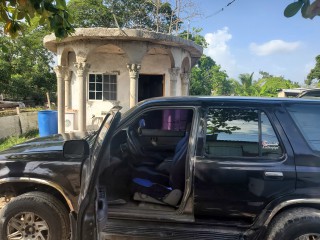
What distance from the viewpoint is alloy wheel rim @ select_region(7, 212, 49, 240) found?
3.11m

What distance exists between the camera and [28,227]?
3113 millimetres

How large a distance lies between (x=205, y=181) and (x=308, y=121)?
1.10 m

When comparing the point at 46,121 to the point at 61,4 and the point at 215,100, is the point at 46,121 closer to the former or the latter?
the point at 61,4

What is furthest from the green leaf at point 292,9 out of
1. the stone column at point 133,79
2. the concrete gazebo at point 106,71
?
the stone column at point 133,79

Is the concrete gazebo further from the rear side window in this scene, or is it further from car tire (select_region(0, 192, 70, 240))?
the rear side window

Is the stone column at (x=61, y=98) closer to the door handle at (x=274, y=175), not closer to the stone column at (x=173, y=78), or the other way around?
the stone column at (x=173, y=78)

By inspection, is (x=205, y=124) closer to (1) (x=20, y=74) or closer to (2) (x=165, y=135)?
(2) (x=165, y=135)

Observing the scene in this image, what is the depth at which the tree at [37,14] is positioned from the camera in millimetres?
2789

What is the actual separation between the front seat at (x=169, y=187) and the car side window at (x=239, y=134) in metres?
0.37

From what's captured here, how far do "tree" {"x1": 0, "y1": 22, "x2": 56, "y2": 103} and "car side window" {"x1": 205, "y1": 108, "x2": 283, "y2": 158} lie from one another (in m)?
22.2

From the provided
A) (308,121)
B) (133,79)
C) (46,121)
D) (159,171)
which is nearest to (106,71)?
(133,79)

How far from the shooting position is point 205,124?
117 inches

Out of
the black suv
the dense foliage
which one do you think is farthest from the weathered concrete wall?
the dense foliage

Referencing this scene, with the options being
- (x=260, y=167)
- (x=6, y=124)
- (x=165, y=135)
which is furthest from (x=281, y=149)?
(x=6, y=124)
